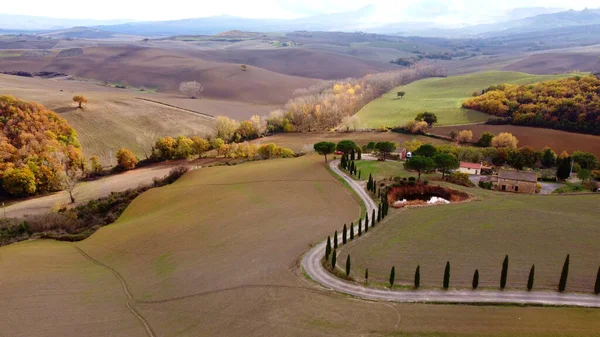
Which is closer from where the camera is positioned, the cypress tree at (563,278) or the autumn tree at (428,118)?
the cypress tree at (563,278)

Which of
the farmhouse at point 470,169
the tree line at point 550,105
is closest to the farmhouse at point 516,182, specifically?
the farmhouse at point 470,169

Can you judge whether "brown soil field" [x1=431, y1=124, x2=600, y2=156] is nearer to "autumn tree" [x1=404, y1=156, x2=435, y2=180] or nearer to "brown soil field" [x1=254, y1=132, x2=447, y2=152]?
"brown soil field" [x1=254, y1=132, x2=447, y2=152]

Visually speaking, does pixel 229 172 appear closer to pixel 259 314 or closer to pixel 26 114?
pixel 259 314

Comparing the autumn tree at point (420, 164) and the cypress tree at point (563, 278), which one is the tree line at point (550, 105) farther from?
the cypress tree at point (563, 278)

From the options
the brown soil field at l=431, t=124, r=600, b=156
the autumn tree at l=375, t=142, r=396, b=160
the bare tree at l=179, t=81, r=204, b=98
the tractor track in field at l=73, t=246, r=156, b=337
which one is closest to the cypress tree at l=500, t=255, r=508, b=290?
the tractor track in field at l=73, t=246, r=156, b=337

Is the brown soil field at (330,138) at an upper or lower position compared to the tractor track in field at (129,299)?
upper

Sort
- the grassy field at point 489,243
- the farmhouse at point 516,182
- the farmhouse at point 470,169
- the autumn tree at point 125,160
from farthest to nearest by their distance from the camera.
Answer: the autumn tree at point 125,160 < the farmhouse at point 470,169 < the farmhouse at point 516,182 < the grassy field at point 489,243

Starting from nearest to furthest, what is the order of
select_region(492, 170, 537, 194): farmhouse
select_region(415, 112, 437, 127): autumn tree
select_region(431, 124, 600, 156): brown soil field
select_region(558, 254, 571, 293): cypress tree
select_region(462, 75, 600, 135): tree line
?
1. select_region(558, 254, 571, 293): cypress tree
2. select_region(492, 170, 537, 194): farmhouse
3. select_region(431, 124, 600, 156): brown soil field
4. select_region(462, 75, 600, 135): tree line
5. select_region(415, 112, 437, 127): autumn tree

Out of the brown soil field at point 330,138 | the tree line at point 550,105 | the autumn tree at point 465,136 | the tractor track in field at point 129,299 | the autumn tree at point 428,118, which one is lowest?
the tractor track in field at point 129,299
